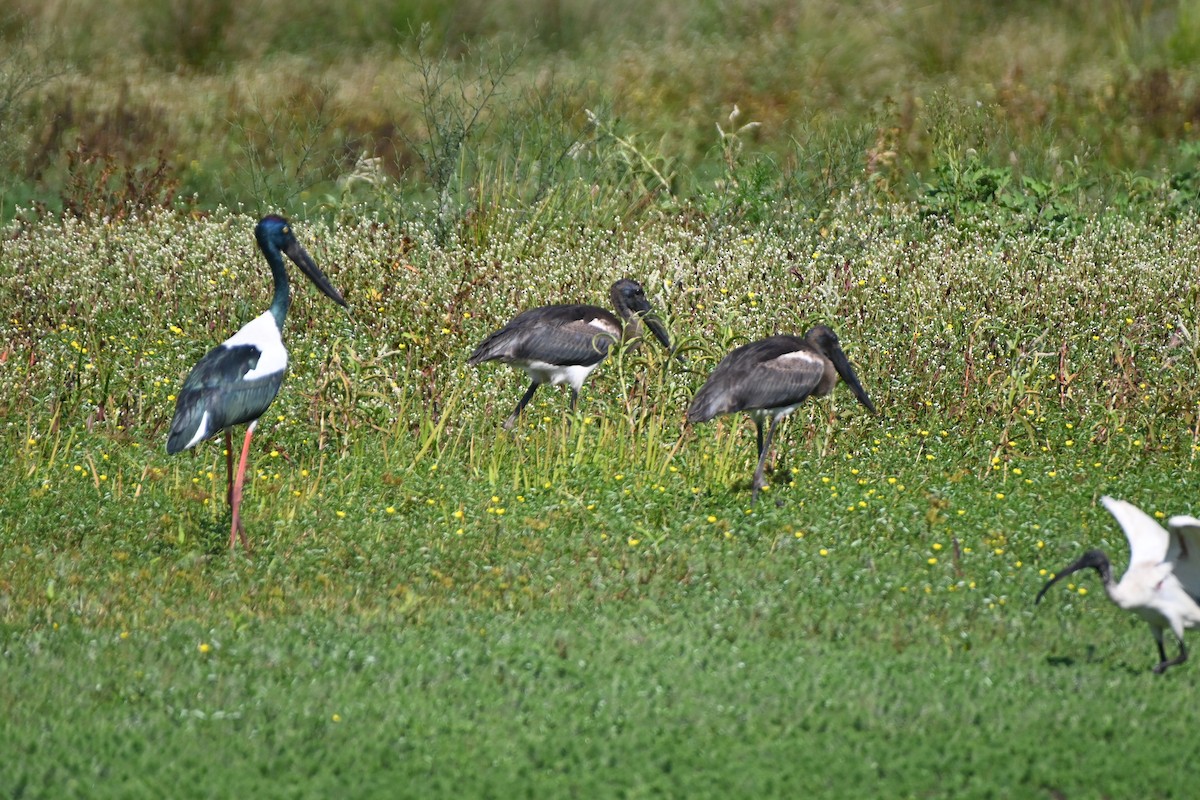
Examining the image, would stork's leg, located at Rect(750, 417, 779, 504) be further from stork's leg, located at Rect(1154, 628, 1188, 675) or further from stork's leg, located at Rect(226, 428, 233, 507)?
stork's leg, located at Rect(226, 428, 233, 507)

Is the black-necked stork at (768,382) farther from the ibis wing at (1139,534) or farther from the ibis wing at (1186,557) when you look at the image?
the ibis wing at (1186,557)

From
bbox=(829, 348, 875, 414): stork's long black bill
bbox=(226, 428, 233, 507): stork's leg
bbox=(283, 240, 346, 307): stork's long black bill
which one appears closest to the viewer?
bbox=(226, 428, 233, 507): stork's leg

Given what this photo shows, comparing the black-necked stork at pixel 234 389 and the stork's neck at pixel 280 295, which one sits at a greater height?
the stork's neck at pixel 280 295

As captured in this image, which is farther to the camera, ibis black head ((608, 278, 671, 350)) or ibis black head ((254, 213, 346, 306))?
ibis black head ((608, 278, 671, 350))

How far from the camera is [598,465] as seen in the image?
8.86 metres

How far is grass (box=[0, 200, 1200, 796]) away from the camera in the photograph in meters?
5.46

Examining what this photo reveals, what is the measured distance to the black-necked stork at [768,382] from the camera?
8484 mm

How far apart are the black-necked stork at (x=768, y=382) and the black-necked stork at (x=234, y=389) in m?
2.27

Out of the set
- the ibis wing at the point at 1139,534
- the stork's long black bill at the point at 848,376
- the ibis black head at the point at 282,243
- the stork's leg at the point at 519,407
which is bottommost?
the stork's leg at the point at 519,407

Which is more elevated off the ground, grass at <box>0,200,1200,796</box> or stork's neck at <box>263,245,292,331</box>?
stork's neck at <box>263,245,292,331</box>

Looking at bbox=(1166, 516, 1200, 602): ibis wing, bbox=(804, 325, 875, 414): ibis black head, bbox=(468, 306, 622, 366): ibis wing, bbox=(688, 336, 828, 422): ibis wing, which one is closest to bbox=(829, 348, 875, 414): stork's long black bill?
bbox=(804, 325, 875, 414): ibis black head

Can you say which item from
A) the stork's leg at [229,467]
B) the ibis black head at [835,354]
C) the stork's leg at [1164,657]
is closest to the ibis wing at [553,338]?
the ibis black head at [835,354]

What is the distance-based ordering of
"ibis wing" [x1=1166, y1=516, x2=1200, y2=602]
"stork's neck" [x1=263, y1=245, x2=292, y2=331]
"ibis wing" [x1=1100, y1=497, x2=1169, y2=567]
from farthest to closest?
"stork's neck" [x1=263, y1=245, x2=292, y2=331] < "ibis wing" [x1=1100, y1=497, x2=1169, y2=567] < "ibis wing" [x1=1166, y1=516, x2=1200, y2=602]

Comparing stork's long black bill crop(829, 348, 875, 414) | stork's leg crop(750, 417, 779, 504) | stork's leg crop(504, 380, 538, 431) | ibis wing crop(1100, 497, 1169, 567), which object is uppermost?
ibis wing crop(1100, 497, 1169, 567)
